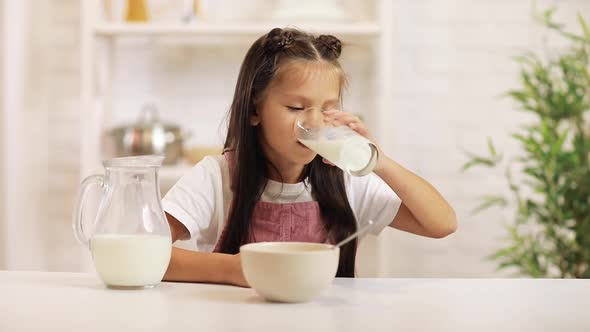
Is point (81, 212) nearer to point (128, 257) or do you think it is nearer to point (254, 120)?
point (128, 257)

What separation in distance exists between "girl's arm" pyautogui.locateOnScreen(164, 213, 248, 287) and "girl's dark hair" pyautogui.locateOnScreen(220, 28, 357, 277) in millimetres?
348

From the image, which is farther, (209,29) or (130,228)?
(209,29)

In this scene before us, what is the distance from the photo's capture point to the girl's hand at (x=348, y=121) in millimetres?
1465

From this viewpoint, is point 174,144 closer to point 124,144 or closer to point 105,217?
point 124,144

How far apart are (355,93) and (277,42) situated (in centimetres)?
166

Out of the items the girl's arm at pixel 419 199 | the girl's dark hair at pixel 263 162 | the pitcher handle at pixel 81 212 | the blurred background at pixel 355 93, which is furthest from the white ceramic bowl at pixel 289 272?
the blurred background at pixel 355 93

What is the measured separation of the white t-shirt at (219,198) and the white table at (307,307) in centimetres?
40

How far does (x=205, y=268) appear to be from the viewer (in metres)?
1.29

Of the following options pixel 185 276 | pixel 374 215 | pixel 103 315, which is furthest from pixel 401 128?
pixel 103 315

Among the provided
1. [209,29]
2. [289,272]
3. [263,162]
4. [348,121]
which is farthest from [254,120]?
[209,29]

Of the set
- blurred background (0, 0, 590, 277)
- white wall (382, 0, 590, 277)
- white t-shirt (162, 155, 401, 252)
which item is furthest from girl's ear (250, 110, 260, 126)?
white wall (382, 0, 590, 277)

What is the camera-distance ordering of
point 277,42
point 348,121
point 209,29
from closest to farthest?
point 348,121 → point 277,42 → point 209,29

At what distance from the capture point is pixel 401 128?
3449 millimetres

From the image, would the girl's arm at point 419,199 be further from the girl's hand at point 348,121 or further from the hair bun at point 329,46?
the hair bun at point 329,46
